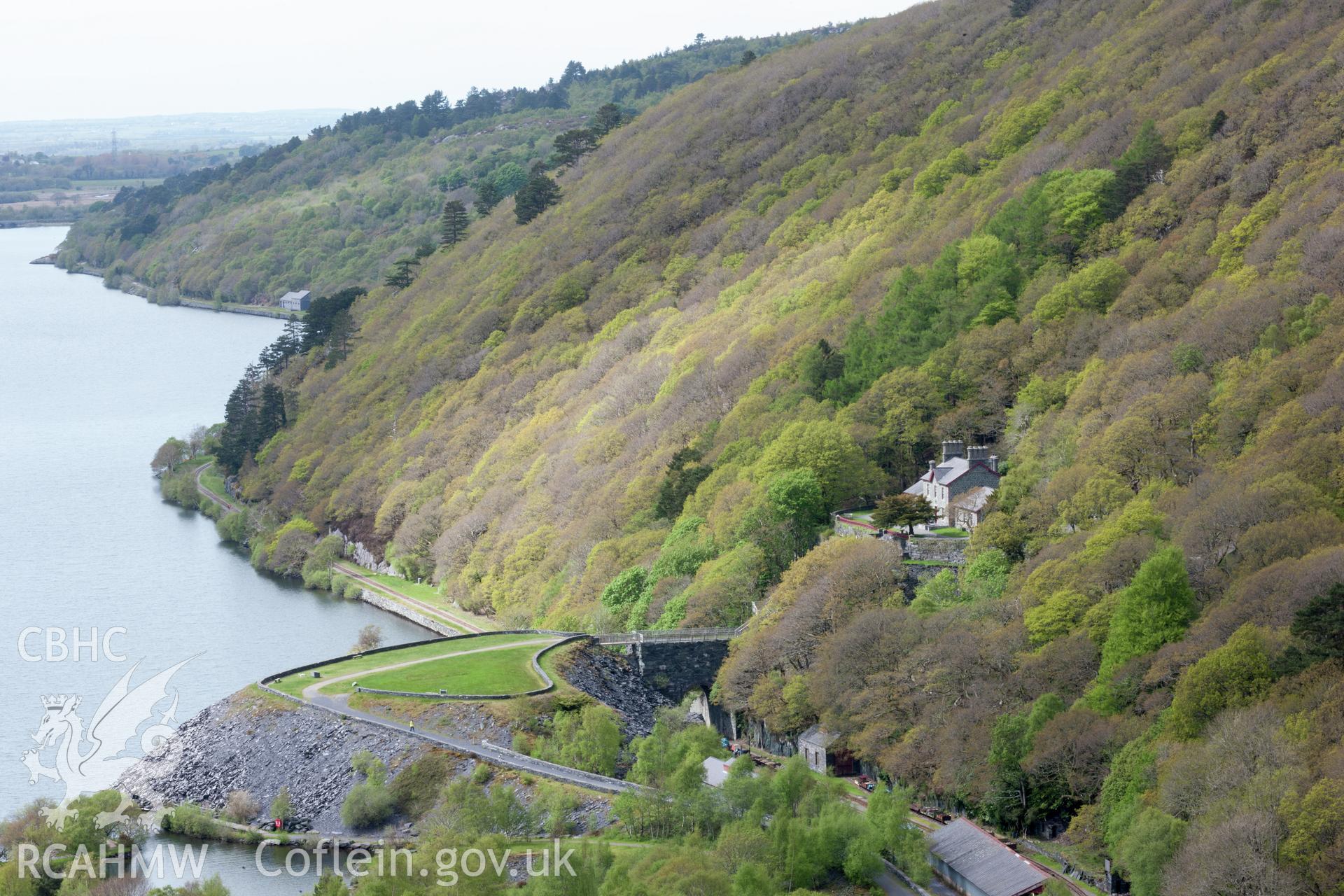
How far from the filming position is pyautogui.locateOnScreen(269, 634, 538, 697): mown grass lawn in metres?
77.5

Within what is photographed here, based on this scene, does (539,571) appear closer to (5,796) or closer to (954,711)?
(5,796)

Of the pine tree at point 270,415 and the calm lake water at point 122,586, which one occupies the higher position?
the pine tree at point 270,415

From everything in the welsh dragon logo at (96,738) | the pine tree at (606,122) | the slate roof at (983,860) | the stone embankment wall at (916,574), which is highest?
the pine tree at (606,122)

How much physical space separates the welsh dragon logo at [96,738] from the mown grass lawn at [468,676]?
8743 millimetres

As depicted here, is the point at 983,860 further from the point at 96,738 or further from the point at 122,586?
the point at 122,586

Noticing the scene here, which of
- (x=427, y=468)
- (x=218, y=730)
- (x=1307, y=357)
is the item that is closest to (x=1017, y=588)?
(x=1307, y=357)

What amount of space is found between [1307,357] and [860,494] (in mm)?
20397

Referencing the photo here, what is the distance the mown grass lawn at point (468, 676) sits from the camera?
7469cm

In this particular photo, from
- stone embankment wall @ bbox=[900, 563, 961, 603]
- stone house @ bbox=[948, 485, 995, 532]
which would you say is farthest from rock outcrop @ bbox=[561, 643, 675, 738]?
stone house @ bbox=[948, 485, 995, 532]

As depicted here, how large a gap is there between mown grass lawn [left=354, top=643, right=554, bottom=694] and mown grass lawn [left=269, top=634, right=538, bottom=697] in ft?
5.02

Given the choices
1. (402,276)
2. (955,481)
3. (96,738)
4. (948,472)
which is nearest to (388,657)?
(96,738)

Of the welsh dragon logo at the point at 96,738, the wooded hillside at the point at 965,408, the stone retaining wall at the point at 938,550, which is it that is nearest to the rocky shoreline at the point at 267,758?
the welsh dragon logo at the point at 96,738

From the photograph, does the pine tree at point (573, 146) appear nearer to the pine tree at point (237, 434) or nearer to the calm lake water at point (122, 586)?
the calm lake water at point (122, 586)

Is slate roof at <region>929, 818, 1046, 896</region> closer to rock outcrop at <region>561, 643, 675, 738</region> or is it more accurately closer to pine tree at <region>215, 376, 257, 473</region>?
rock outcrop at <region>561, 643, 675, 738</region>
